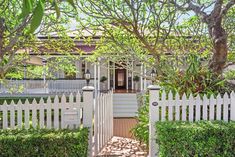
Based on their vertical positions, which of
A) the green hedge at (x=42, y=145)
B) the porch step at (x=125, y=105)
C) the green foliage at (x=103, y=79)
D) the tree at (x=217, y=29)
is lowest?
the porch step at (x=125, y=105)

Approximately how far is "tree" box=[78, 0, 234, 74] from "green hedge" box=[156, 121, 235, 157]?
243cm

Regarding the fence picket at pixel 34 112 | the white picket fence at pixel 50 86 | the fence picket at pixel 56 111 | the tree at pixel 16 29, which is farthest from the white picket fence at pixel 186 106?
the white picket fence at pixel 50 86

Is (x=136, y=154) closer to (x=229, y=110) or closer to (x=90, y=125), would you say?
(x=90, y=125)

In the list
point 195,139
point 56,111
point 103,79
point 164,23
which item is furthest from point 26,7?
point 103,79

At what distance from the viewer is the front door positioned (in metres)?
24.0

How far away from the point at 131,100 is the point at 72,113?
13584mm

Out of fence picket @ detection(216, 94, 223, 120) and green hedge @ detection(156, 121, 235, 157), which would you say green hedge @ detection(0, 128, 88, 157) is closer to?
green hedge @ detection(156, 121, 235, 157)

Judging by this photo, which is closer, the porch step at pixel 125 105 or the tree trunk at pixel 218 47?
the tree trunk at pixel 218 47

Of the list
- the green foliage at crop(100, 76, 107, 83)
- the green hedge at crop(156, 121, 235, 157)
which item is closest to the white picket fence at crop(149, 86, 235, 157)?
the green hedge at crop(156, 121, 235, 157)

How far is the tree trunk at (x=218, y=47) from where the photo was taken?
6.95 m

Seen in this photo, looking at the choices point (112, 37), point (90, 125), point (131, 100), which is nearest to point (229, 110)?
point (90, 125)

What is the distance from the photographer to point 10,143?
Answer: 16.2 feet

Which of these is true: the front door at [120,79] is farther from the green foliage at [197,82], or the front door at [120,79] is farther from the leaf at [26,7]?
the leaf at [26,7]

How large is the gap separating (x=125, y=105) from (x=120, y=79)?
245 inches
